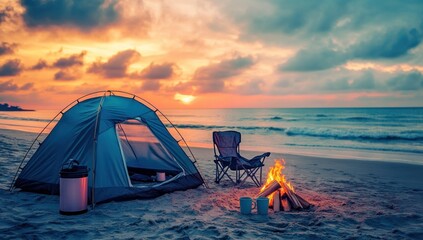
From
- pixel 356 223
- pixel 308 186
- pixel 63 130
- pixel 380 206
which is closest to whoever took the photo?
pixel 356 223

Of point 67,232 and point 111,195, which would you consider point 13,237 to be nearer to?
point 67,232

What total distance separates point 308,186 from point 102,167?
3826 mm

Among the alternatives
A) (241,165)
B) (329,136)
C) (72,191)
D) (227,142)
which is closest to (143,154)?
(227,142)

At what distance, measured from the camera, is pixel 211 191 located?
6188 mm

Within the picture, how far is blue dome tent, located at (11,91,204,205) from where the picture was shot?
5.30m

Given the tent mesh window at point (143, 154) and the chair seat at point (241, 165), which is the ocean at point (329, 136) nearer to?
the chair seat at point (241, 165)

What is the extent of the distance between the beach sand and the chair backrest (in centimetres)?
68

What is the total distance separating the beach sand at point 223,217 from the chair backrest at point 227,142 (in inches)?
26.8

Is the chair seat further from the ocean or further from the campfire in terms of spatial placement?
the ocean

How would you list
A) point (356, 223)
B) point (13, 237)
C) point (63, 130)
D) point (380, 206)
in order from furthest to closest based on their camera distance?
point (63, 130) < point (380, 206) < point (356, 223) < point (13, 237)

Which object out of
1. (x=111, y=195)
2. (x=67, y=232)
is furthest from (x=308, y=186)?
(x=67, y=232)

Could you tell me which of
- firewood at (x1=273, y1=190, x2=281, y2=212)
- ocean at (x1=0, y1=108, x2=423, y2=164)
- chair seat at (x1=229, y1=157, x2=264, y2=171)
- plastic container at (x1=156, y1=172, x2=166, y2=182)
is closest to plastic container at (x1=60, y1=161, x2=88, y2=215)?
plastic container at (x1=156, y1=172, x2=166, y2=182)

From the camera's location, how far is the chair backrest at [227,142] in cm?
724

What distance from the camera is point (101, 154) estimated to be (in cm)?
536
